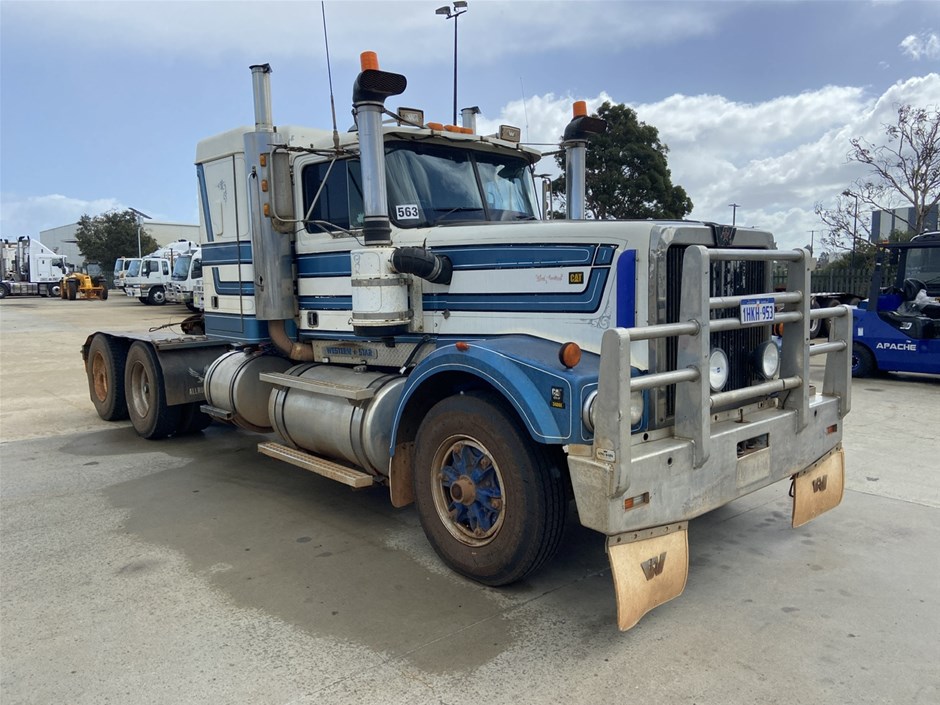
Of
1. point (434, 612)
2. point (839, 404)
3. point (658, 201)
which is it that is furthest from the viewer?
point (658, 201)

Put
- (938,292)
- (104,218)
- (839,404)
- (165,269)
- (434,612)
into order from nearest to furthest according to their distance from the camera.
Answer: (434,612)
(839,404)
(938,292)
(165,269)
(104,218)

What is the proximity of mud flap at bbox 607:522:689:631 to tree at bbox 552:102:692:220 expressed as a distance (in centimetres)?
2080

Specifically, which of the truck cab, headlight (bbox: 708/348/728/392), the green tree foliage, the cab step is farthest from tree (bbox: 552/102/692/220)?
the green tree foliage

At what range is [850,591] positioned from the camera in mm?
3951

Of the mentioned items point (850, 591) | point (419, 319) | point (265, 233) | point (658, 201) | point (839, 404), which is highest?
point (658, 201)

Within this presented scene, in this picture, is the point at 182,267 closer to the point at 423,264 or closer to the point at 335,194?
→ the point at 335,194

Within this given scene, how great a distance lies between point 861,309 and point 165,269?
34.2 metres

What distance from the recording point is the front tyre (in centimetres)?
367

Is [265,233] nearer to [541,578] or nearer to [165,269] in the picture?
[541,578]

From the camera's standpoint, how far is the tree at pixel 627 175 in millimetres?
23406

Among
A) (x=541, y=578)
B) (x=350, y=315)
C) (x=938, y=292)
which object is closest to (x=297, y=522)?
(x=350, y=315)

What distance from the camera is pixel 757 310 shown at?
12.6ft

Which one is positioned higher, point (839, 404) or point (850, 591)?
point (839, 404)

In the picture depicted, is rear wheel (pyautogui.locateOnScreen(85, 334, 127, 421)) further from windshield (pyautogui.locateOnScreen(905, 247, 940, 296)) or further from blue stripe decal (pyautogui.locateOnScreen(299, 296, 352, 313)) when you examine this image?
windshield (pyautogui.locateOnScreen(905, 247, 940, 296))
